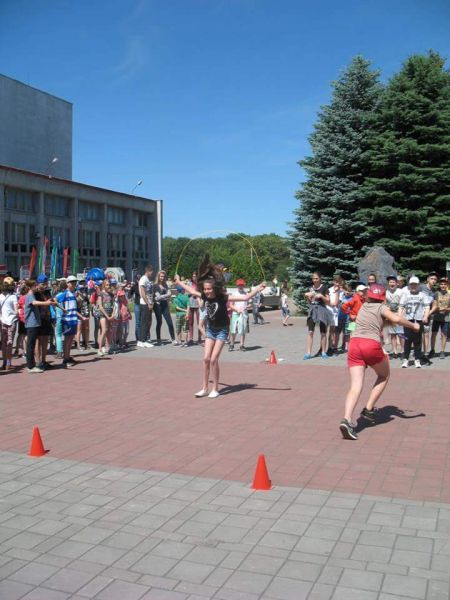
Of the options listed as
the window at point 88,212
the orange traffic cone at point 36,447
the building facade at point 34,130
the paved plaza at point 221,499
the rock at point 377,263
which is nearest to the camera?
the paved plaza at point 221,499

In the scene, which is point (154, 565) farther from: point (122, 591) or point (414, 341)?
point (414, 341)

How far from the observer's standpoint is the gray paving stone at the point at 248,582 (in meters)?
3.64

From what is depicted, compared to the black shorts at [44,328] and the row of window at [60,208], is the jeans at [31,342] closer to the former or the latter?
the black shorts at [44,328]

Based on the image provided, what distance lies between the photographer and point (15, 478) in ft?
18.8

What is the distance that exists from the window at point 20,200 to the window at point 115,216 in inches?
534

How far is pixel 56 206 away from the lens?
61.9 m

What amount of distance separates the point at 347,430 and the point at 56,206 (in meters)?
58.9

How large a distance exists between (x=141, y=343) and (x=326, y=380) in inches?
275

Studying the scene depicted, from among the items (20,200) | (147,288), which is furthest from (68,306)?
(20,200)

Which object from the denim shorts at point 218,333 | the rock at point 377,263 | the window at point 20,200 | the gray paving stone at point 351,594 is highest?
the window at point 20,200

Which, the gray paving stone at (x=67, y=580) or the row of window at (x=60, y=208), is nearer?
the gray paving stone at (x=67, y=580)

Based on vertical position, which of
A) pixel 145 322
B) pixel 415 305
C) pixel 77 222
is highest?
pixel 77 222

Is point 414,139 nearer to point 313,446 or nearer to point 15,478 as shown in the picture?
point 313,446

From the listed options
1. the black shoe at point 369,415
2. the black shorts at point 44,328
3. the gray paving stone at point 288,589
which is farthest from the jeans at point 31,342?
the gray paving stone at point 288,589
